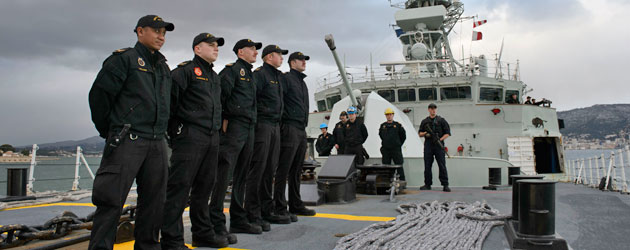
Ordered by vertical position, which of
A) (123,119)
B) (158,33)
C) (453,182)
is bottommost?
(453,182)

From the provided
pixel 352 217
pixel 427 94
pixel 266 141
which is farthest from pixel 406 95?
pixel 266 141

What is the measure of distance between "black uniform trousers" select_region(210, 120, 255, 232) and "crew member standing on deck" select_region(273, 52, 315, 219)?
0.61 meters

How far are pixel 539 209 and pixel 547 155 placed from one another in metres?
Result: 14.8

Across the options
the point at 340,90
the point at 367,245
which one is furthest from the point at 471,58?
the point at 367,245

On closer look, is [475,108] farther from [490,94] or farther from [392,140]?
[392,140]

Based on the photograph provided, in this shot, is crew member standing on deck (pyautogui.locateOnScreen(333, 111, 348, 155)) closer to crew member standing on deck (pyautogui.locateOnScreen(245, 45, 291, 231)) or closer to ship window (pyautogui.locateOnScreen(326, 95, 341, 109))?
crew member standing on deck (pyautogui.locateOnScreen(245, 45, 291, 231))

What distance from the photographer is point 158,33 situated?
240cm

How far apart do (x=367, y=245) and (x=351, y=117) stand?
4387 mm

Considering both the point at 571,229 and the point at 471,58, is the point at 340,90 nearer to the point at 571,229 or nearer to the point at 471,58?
the point at 471,58

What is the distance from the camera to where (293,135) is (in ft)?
13.2

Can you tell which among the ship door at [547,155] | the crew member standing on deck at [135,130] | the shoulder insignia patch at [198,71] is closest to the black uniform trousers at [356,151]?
the shoulder insignia patch at [198,71]

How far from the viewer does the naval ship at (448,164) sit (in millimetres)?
2941

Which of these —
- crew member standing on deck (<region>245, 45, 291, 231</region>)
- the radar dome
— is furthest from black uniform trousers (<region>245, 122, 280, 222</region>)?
the radar dome

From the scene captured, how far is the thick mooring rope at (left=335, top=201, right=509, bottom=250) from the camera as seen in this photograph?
2696 mm
